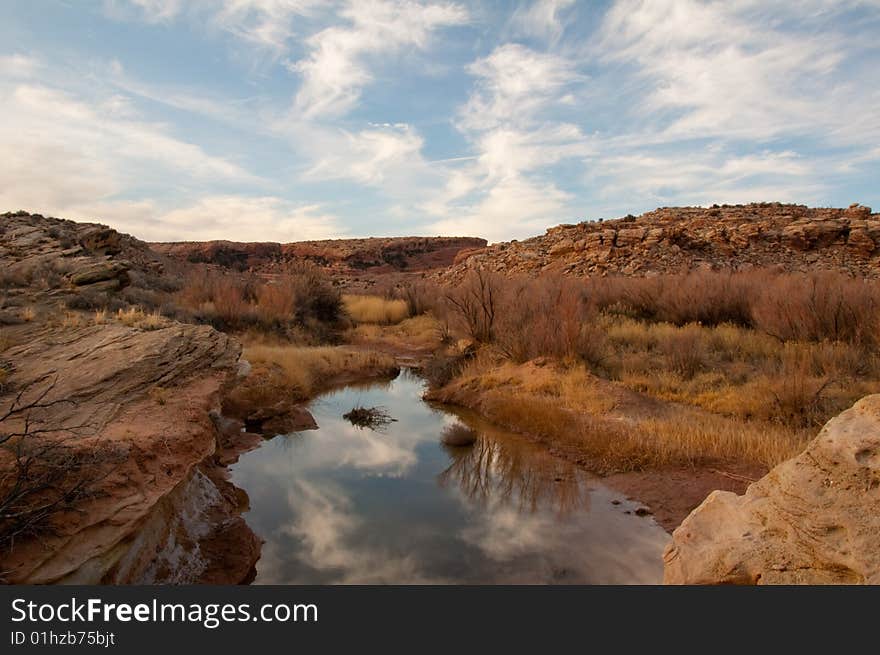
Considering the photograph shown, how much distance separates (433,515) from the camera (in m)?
7.00

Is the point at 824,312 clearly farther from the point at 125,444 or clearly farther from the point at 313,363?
the point at 125,444

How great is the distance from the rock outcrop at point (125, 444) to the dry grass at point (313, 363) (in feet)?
12.9

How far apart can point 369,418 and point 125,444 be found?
6594mm

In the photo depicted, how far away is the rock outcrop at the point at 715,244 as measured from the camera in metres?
23.7

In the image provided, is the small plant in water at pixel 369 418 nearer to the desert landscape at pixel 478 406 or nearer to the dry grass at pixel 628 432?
the desert landscape at pixel 478 406

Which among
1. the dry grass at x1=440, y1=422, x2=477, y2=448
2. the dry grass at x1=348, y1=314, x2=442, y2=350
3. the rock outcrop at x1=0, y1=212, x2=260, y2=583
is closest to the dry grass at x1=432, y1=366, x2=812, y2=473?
the dry grass at x1=440, y1=422, x2=477, y2=448

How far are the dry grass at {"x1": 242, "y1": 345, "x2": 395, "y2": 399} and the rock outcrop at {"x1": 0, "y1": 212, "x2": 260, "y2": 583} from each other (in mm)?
3941

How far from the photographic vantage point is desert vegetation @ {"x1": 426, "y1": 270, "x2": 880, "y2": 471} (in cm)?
843

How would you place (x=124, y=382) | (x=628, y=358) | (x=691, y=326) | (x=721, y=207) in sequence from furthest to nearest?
(x=721, y=207)
(x=691, y=326)
(x=628, y=358)
(x=124, y=382)

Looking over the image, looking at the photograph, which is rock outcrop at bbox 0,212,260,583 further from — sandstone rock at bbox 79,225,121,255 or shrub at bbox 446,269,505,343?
sandstone rock at bbox 79,225,121,255

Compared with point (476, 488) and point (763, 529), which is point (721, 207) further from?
point (763, 529)

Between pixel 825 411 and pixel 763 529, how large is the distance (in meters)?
6.29

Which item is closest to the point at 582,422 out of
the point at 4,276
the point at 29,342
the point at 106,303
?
the point at 29,342

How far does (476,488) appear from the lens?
25.8ft
